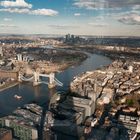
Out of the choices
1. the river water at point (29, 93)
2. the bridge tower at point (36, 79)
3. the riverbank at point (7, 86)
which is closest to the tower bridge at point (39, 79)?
the bridge tower at point (36, 79)

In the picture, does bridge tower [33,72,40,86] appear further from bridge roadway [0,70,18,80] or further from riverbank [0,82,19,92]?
bridge roadway [0,70,18,80]

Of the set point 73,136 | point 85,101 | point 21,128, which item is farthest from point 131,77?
point 21,128

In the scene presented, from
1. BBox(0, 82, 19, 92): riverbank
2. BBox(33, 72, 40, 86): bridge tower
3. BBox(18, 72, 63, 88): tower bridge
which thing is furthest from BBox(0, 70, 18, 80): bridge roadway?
BBox(33, 72, 40, 86): bridge tower

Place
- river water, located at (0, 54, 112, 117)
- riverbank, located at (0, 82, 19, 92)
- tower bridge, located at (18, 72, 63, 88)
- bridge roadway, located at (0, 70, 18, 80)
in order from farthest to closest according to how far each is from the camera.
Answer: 1. bridge roadway, located at (0, 70, 18, 80)
2. tower bridge, located at (18, 72, 63, 88)
3. riverbank, located at (0, 82, 19, 92)
4. river water, located at (0, 54, 112, 117)

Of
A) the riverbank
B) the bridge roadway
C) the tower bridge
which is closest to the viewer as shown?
the riverbank

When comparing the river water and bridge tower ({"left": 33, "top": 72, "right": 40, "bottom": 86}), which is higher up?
bridge tower ({"left": 33, "top": 72, "right": 40, "bottom": 86})

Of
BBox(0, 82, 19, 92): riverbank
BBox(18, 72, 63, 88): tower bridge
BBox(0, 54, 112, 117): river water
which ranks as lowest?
BBox(0, 54, 112, 117): river water

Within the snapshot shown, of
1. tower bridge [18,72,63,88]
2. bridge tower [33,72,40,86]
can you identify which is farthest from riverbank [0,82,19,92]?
bridge tower [33,72,40,86]

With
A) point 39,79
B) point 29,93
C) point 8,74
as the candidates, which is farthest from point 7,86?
point 8,74

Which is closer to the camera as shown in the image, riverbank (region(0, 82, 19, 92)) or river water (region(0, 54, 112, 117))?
river water (region(0, 54, 112, 117))

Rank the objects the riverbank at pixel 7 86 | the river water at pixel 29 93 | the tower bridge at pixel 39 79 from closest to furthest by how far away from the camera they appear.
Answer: the river water at pixel 29 93 → the riverbank at pixel 7 86 → the tower bridge at pixel 39 79

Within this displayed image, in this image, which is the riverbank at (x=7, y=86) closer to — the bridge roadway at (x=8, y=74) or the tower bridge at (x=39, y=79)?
the tower bridge at (x=39, y=79)

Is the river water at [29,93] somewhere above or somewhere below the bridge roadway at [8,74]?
below
